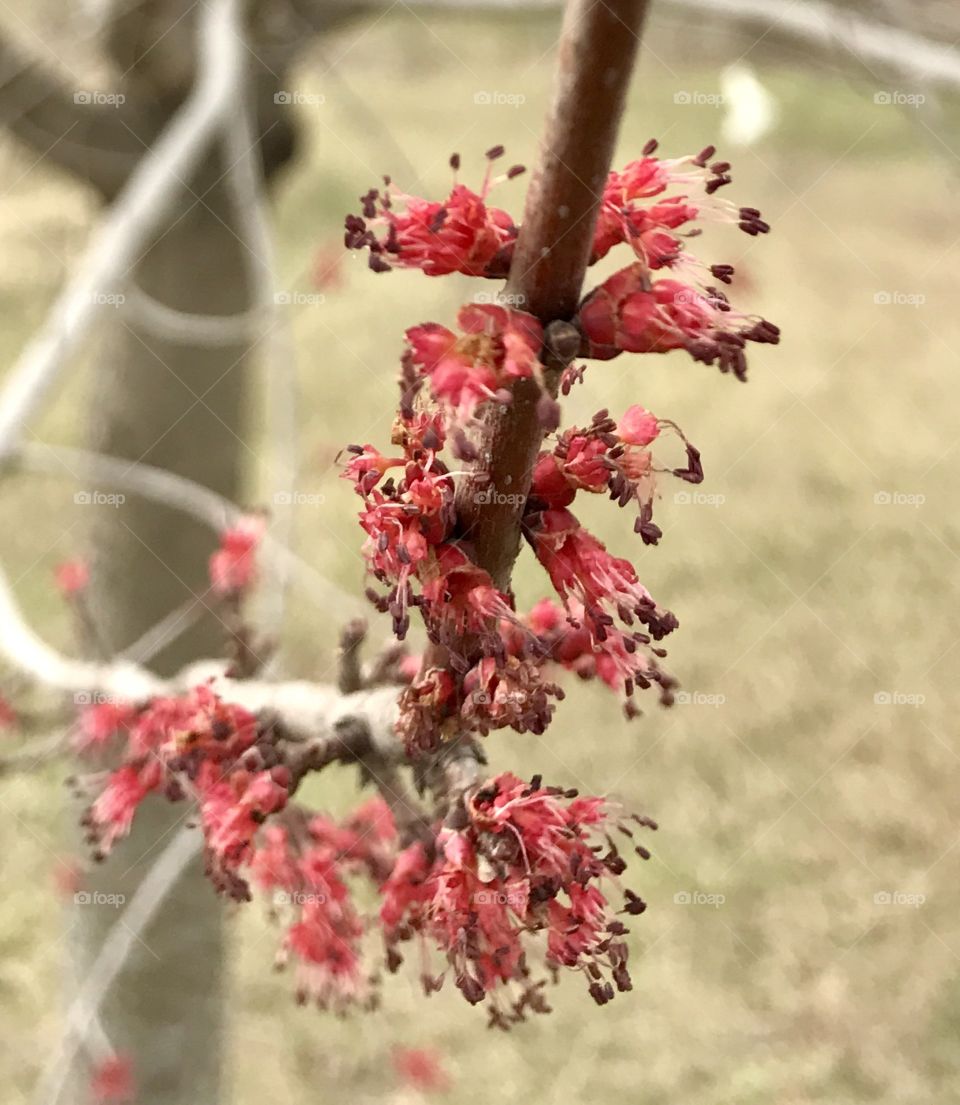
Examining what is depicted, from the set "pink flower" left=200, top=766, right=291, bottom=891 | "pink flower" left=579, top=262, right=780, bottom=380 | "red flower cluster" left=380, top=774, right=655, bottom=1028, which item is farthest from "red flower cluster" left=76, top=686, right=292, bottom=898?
"pink flower" left=579, top=262, right=780, bottom=380

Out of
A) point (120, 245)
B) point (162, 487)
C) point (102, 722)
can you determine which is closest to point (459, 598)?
point (102, 722)

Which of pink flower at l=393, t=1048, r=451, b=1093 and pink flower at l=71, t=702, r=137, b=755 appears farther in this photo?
pink flower at l=393, t=1048, r=451, b=1093

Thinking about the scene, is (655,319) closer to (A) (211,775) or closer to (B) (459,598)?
(B) (459,598)

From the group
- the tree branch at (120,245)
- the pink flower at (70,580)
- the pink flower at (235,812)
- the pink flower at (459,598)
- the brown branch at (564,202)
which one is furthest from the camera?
the pink flower at (70,580)

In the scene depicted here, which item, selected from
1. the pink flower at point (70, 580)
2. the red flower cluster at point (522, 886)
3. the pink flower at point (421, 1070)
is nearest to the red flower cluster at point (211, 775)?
the red flower cluster at point (522, 886)

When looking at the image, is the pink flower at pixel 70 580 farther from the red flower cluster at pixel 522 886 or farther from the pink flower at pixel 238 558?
the red flower cluster at pixel 522 886

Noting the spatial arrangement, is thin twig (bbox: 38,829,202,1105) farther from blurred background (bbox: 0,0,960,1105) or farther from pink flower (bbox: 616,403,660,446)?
pink flower (bbox: 616,403,660,446)
